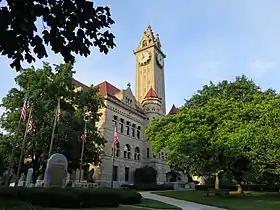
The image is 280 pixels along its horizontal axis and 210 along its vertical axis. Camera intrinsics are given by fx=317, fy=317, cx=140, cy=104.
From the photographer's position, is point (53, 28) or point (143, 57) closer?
point (53, 28)

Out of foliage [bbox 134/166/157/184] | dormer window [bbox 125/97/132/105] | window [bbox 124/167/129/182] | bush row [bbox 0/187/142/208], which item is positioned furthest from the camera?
dormer window [bbox 125/97/132/105]

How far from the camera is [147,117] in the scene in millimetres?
63562

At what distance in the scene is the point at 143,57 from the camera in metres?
76.7

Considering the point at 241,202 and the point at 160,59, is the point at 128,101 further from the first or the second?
the point at 241,202

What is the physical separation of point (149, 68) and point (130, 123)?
20956mm

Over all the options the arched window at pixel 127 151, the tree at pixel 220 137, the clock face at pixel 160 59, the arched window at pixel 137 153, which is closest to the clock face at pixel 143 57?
the clock face at pixel 160 59

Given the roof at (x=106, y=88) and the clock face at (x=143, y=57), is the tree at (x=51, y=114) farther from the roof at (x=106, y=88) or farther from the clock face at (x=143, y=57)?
the clock face at (x=143, y=57)

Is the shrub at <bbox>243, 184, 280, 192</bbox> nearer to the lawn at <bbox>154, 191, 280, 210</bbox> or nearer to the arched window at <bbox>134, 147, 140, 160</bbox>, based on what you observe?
the lawn at <bbox>154, 191, 280, 210</bbox>

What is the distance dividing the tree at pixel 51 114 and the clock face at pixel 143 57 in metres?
39.3

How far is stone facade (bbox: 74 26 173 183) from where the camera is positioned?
Answer: 51219mm

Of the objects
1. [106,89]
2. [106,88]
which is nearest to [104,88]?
[106,88]

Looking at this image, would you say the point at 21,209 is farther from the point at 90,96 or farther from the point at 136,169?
the point at 136,169

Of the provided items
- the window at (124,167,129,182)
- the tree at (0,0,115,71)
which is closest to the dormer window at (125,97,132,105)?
the window at (124,167,129,182)

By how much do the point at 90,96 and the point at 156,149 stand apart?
396 inches
